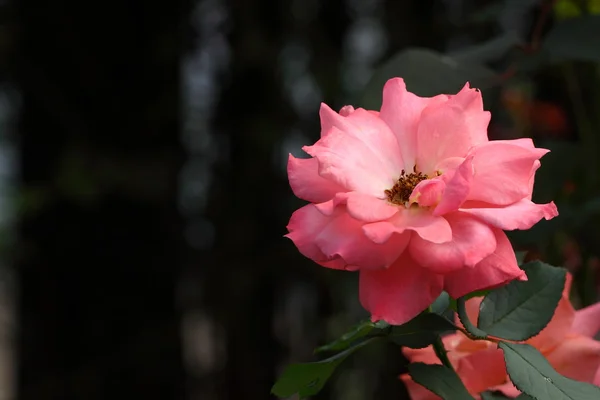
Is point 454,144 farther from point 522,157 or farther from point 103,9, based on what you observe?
point 103,9

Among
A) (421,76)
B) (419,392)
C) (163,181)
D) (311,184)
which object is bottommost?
(419,392)

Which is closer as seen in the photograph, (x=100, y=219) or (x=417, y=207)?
(x=417, y=207)

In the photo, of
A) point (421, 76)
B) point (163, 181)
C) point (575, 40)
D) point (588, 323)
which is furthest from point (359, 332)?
point (163, 181)

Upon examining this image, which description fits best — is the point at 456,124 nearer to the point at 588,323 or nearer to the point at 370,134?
the point at 370,134

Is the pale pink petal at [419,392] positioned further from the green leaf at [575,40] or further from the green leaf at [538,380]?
the green leaf at [575,40]

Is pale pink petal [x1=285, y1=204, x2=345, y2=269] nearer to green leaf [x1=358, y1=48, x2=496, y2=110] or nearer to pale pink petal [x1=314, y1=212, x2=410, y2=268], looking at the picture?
pale pink petal [x1=314, y1=212, x2=410, y2=268]

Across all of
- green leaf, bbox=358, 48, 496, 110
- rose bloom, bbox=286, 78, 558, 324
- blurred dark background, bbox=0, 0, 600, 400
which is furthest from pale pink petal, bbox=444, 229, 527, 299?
blurred dark background, bbox=0, 0, 600, 400
